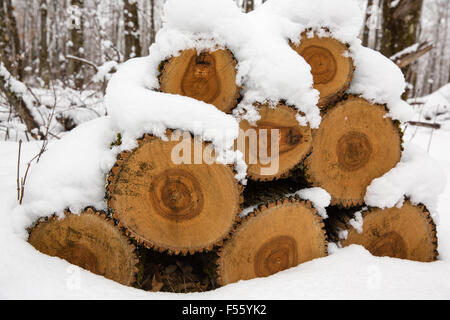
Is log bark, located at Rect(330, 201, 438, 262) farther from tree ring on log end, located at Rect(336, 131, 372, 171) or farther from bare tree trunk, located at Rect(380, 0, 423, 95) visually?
bare tree trunk, located at Rect(380, 0, 423, 95)

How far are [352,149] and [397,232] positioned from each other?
63cm

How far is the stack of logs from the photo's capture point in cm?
138

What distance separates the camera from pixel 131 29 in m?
6.29

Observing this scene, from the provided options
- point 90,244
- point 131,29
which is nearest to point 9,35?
point 131,29

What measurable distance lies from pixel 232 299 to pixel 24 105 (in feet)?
11.3

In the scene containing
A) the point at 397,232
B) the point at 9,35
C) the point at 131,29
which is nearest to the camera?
the point at 397,232

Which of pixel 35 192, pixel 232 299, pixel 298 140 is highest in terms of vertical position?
pixel 298 140

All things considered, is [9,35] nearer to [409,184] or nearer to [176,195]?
[176,195]

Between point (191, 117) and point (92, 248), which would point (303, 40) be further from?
point (92, 248)

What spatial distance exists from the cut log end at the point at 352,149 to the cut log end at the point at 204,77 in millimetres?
580

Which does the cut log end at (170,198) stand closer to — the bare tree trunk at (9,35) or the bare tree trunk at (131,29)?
the bare tree trunk at (9,35)

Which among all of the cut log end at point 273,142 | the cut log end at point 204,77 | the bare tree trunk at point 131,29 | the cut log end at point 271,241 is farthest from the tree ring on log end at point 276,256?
the bare tree trunk at point 131,29

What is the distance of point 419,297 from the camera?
130cm
